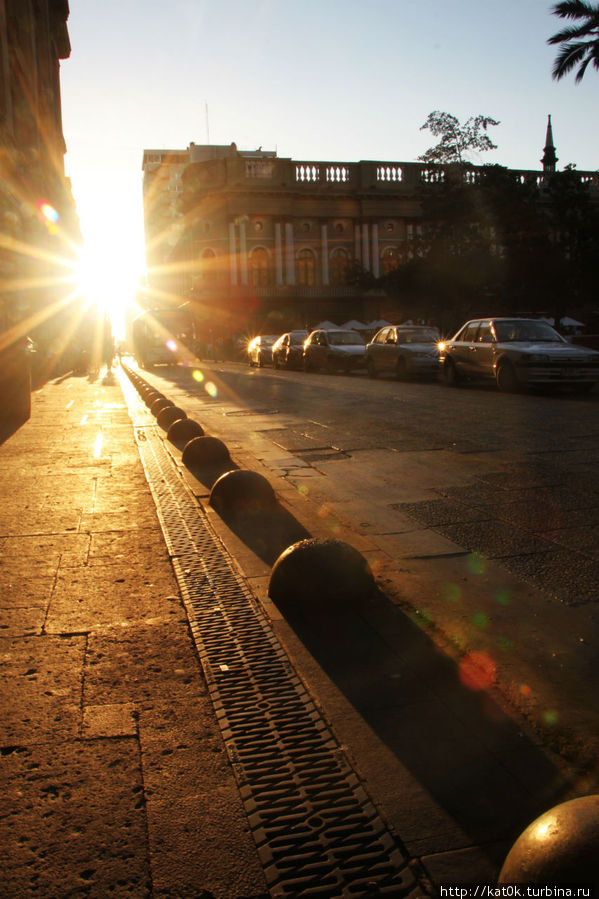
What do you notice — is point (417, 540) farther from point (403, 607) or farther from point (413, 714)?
point (413, 714)

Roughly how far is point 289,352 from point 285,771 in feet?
104

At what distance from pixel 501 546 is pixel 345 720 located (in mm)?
2663

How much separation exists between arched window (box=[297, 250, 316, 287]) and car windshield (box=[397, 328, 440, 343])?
40.0 meters

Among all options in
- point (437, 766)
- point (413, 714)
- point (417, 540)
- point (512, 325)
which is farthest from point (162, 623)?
point (512, 325)

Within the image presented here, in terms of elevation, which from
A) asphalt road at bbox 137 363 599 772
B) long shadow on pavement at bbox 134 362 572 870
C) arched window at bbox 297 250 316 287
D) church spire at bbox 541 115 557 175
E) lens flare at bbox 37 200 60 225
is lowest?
asphalt road at bbox 137 363 599 772

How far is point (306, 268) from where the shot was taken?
65.0 metres

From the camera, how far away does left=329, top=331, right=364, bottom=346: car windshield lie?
99.9 ft

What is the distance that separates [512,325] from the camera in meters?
19.0

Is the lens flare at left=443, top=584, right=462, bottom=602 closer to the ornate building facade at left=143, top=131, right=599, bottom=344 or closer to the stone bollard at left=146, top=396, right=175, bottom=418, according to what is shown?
the stone bollard at left=146, top=396, right=175, bottom=418

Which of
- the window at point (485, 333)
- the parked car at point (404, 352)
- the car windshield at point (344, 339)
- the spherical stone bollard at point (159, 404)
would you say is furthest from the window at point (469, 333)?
the car windshield at point (344, 339)

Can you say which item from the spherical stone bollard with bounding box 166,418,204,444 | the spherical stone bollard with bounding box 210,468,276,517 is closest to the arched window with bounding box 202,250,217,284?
the spherical stone bollard with bounding box 166,418,204,444

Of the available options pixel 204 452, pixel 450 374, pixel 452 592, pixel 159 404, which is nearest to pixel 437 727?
pixel 452 592

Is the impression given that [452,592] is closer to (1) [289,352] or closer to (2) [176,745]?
(2) [176,745]

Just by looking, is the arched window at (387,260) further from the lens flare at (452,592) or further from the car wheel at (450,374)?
the lens flare at (452,592)
